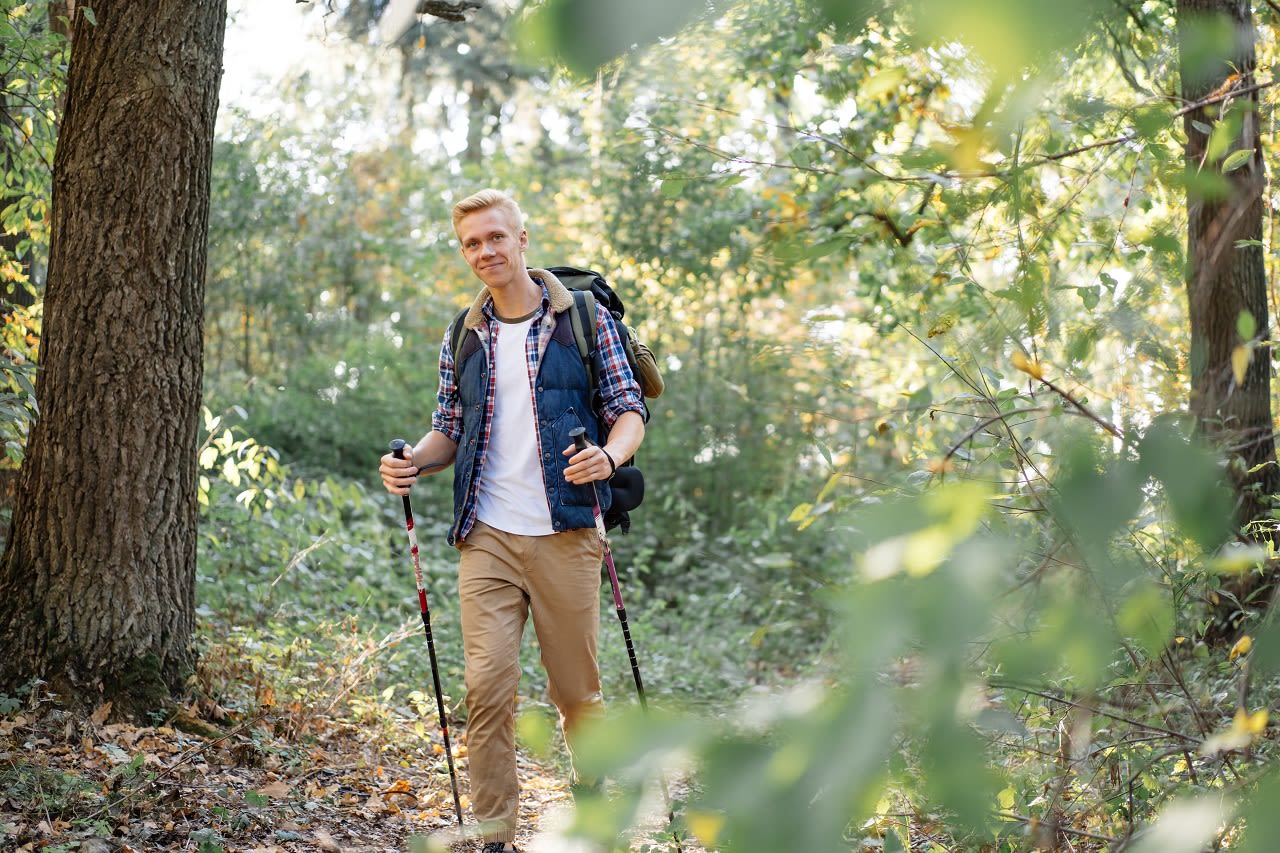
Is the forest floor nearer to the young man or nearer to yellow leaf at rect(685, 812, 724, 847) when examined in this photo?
the young man

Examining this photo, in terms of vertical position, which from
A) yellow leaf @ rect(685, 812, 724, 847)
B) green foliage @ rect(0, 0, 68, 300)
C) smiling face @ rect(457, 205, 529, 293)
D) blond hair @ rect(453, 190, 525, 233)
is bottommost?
yellow leaf @ rect(685, 812, 724, 847)

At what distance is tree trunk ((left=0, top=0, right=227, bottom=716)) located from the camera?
4.44 m

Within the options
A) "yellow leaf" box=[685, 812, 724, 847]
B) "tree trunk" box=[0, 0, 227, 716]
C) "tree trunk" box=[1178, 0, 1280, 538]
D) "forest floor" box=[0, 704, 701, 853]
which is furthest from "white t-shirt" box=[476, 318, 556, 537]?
"yellow leaf" box=[685, 812, 724, 847]

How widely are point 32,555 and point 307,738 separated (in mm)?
1378

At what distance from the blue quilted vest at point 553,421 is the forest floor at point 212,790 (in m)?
1.01

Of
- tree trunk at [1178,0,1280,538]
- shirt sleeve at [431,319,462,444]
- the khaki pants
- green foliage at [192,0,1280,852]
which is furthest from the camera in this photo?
shirt sleeve at [431,319,462,444]

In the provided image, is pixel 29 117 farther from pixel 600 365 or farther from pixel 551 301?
pixel 600 365

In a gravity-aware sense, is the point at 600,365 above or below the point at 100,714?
above

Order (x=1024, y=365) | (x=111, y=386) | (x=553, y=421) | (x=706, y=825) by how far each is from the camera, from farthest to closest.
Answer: (x=111, y=386) → (x=553, y=421) → (x=1024, y=365) → (x=706, y=825)

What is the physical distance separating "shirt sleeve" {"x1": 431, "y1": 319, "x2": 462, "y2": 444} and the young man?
16 centimetres

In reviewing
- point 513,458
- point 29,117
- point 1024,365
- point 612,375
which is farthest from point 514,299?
point 29,117

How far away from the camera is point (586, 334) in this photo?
12.9ft

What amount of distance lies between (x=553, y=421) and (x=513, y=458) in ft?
0.61

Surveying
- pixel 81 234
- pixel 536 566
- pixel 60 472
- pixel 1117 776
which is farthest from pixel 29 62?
pixel 1117 776
